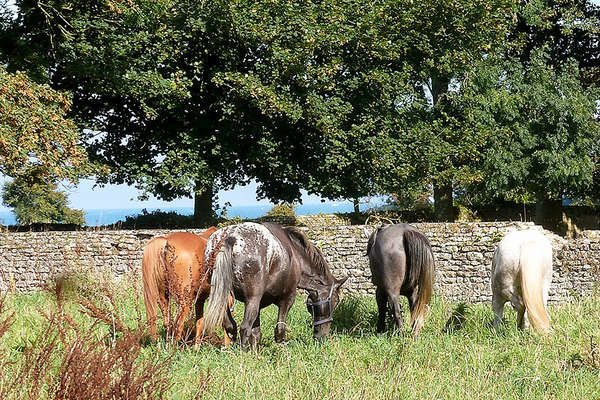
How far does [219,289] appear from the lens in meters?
7.79

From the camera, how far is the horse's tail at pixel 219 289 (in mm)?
7711

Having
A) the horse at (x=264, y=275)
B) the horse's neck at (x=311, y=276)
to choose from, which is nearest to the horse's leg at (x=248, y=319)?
the horse at (x=264, y=275)

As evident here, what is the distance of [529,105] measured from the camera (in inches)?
1031

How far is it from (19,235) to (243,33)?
9679mm

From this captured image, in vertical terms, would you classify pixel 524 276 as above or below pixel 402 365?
above

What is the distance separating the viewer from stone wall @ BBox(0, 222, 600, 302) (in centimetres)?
1356

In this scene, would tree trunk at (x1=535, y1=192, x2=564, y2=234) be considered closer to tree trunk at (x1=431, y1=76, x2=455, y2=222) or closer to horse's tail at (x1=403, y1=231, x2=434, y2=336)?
tree trunk at (x1=431, y1=76, x2=455, y2=222)

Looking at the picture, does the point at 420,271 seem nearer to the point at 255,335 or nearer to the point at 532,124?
the point at 255,335

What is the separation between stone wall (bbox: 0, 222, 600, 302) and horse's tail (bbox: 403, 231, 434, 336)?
410 cm

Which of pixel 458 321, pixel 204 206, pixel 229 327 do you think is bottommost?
pixel 458 321

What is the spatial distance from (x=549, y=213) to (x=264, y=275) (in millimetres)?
27988

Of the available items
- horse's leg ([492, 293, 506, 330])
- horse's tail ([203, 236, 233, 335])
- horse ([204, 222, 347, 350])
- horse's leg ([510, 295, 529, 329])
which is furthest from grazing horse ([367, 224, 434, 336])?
horse's tail ([203, 236, 233, 335])

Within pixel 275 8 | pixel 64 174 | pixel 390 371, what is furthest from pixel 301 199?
pixel 390 371

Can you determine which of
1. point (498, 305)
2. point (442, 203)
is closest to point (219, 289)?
point (498, 305)
